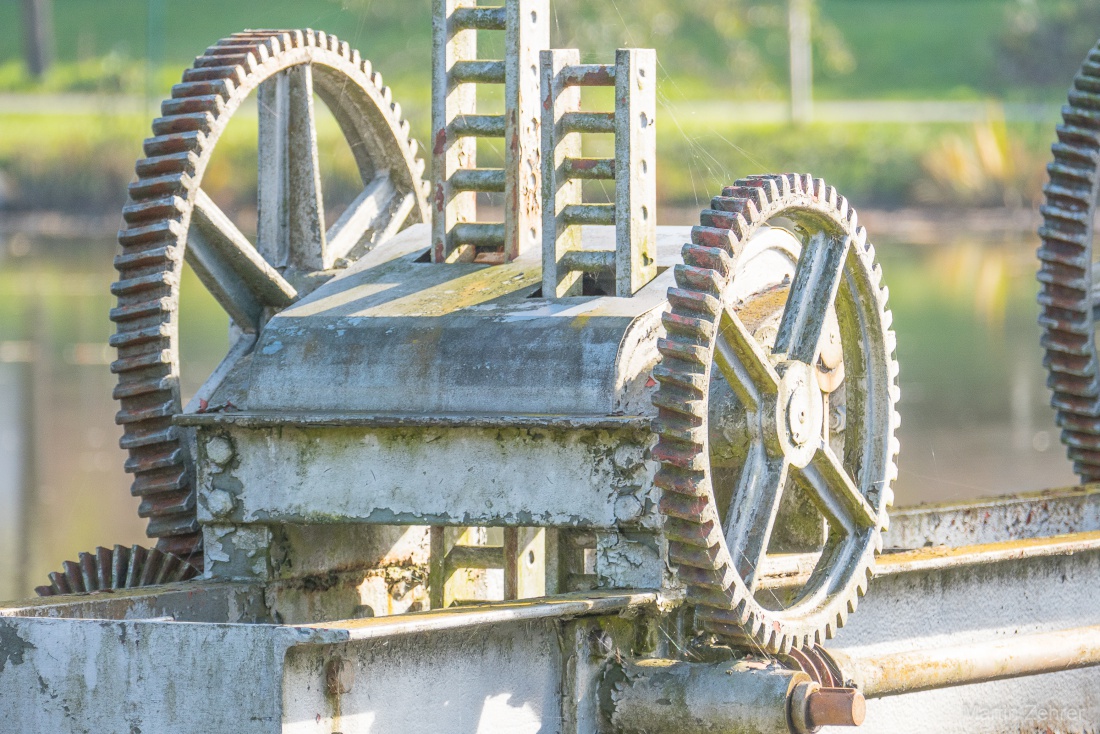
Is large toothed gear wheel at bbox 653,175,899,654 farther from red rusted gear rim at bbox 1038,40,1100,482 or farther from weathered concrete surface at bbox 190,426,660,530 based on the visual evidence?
red rusted gear rim at bbox 1038,40,1100,482

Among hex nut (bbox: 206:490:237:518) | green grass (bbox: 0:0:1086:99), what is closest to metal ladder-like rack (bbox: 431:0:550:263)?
hex nut (bbox: 206:490:237:518)

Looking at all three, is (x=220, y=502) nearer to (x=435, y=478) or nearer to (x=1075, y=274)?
(x=435, y=478)

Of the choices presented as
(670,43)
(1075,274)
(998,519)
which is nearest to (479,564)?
(998,519)

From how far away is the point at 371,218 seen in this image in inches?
314

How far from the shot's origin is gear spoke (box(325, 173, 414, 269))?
773cm

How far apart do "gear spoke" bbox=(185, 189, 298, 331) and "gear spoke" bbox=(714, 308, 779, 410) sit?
1753mm

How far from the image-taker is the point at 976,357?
19.8 metres

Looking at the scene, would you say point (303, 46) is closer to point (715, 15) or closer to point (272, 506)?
point (272, 506)

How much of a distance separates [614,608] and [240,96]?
2094 mm

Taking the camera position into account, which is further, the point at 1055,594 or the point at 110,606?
the point at 1055,594

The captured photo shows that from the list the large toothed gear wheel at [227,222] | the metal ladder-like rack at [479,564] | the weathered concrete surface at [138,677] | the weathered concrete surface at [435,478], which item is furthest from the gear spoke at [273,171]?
the weathered concrete surface at [138,677]

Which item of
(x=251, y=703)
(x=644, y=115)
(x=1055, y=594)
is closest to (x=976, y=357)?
(x=1055, y=594)

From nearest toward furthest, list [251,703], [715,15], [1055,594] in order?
[251,703], [1055,594], [715,15]

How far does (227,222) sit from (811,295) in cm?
182
